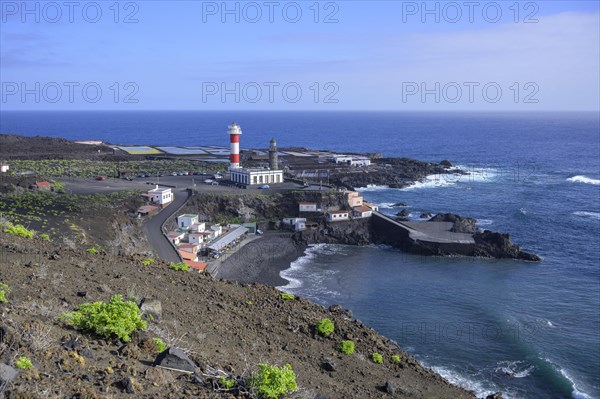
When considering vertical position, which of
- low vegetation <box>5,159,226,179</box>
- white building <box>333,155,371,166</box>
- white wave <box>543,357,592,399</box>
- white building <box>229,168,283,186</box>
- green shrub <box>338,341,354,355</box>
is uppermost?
white building <box>333,155,371,166</box>

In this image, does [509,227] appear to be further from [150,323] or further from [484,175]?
→ [150,323]

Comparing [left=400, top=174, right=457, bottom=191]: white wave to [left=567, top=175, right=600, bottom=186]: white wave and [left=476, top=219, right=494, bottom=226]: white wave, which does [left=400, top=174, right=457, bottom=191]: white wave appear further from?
[left=476, top=219, right=494, bottom=226]: white wave

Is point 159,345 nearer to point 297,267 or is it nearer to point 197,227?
point 297,267

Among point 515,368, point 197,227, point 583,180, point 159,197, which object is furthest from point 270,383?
point 583,180

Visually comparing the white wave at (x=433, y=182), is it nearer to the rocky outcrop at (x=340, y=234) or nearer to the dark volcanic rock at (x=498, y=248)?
the rocky outcrop at (x=340, y=234)

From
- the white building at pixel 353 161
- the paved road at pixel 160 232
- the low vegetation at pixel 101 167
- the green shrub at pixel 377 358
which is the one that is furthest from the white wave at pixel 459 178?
A: the green shrub at pixel 377 358

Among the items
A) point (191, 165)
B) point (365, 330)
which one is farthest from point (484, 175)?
point (365, 330)

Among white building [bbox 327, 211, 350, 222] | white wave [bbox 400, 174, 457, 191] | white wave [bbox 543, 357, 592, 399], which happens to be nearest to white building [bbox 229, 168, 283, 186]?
white building [bbox 327, 211, 350, 222]
